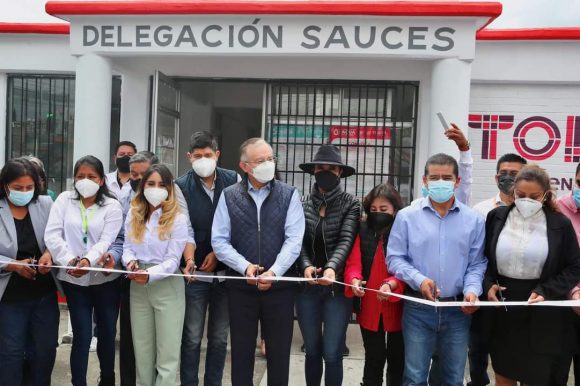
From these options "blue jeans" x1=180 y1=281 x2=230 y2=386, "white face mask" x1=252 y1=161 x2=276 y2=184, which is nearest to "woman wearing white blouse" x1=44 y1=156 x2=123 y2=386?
"blue jeans" x1=180 y1=281 x2=230 y2=386

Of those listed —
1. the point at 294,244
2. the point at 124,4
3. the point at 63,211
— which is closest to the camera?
the point at 294,244

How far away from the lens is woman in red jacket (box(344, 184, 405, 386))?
3555 mm

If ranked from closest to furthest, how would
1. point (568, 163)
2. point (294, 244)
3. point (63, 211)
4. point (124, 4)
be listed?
point (294, 244) < point (63, 211) < point (124, 4) < point (568, 163)

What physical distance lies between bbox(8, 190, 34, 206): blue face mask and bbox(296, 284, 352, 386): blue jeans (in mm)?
1896

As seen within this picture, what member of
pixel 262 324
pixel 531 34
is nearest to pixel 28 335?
pixel 262 324

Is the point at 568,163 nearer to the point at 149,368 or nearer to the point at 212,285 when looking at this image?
the point at 212,285

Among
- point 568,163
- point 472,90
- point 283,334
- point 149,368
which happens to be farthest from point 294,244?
point 568,163

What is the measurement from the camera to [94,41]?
20.1ft

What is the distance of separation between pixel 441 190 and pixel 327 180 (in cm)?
74

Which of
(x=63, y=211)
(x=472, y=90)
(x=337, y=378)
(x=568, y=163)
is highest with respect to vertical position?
(x=472, y=90)

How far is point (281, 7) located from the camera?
574cm

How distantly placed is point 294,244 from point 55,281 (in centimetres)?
167

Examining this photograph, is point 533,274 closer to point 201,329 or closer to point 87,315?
point 201,329

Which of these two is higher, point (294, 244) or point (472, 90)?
point (472, 90)
